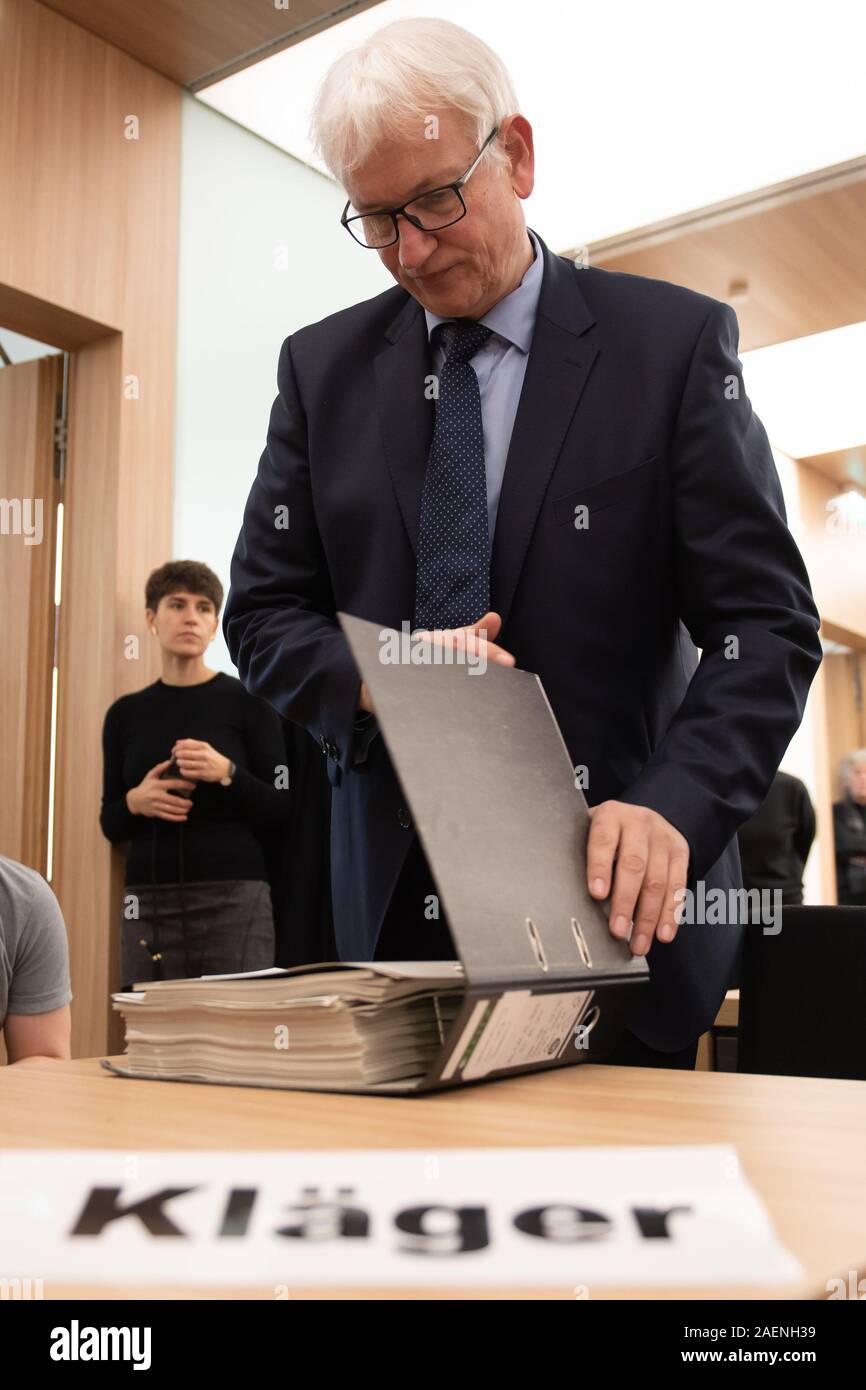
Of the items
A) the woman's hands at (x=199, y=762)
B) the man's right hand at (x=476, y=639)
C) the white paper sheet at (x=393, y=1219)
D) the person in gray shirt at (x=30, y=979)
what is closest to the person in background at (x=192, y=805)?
the woman's hands at (x=199, y=762)

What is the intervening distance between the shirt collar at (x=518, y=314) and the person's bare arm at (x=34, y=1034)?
0.99 meters

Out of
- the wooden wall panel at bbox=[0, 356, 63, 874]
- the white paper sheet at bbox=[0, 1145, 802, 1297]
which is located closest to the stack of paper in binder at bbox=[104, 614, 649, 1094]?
the white paper sheet at bbox=[0, 1145, 802, 1297]

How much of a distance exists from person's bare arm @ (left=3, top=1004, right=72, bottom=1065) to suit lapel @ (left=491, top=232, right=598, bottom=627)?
86 centimetres

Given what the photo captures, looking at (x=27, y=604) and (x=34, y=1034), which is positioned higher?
(x=27, y=604)

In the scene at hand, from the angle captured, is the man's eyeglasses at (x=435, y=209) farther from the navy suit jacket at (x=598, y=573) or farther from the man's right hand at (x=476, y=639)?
the man's right hand at (x=476, y=639)

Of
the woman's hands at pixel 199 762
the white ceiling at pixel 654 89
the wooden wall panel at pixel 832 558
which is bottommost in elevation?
the woman's hands at pixel 199 762

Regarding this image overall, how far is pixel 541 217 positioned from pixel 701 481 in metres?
4.21

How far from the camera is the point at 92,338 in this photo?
149 inches

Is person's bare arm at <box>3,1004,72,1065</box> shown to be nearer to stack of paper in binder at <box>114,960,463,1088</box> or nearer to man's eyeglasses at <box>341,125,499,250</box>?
stack of paper in binder at <box>114,960,463,1088</box>

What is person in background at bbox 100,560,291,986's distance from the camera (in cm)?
310

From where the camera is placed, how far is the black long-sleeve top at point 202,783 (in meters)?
3.14

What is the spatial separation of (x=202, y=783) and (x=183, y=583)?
1.86 ft

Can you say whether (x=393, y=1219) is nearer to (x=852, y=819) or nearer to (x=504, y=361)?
(x=504, y=361)

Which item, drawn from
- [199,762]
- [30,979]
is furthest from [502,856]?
[199,762]
